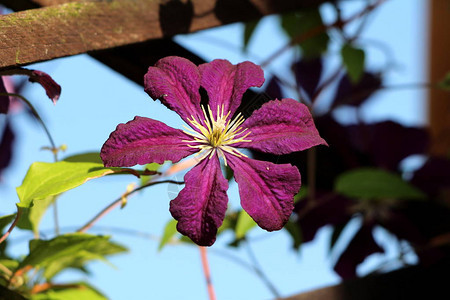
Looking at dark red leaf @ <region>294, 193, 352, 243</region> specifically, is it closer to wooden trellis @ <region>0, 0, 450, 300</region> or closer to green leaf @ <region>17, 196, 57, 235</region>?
wooden trellis @ <region>0, 0, 450, 300</region>

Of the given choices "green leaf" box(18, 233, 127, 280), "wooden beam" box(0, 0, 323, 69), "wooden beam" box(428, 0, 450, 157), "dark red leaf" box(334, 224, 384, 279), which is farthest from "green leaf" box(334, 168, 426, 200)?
"wooden beam" box(428, 0, 450, 157)

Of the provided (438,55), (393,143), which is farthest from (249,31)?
(438,55)

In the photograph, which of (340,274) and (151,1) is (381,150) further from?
(151,1)

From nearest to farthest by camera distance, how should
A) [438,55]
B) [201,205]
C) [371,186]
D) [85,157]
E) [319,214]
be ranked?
1. [201,205]
2. [85,157]
3. [371,186]
4. [319,214]
5. [438,55]

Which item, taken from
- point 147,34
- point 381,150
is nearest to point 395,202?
point 381,150

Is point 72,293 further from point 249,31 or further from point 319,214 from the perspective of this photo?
point 249,31

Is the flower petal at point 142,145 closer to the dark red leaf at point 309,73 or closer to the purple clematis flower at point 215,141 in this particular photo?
the purple clematis flower at point 215,141
